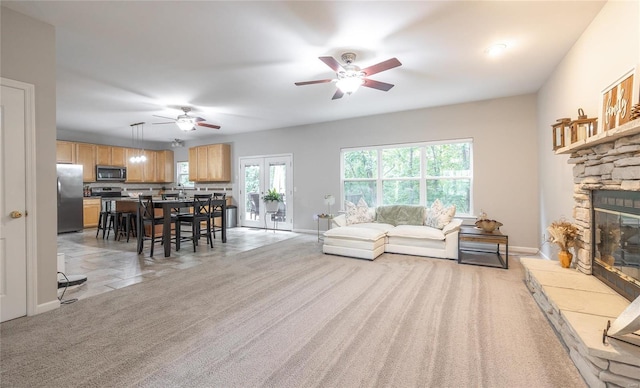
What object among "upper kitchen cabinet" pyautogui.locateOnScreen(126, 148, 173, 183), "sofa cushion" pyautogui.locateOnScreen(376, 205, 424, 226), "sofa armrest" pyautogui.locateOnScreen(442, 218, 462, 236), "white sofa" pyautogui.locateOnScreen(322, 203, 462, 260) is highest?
"upper kitchen cabinet" pyautogui.locateOnScreen(126, 148, 173, 183)

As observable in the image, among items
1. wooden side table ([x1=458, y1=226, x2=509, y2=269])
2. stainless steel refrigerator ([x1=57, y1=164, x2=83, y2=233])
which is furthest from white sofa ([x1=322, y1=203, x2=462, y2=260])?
stainless steel refrigerator ([x1=57, y1=164, x2=83, y2=233])

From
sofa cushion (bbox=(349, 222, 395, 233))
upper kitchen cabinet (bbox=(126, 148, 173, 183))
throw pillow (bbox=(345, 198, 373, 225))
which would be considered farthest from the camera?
upper kitchen cabinet (bbox=(126, 148, 173, 183))

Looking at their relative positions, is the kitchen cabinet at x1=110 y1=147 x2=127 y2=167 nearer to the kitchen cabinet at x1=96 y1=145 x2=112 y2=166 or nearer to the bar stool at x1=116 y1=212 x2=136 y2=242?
the kitchen cabinet at x1=96 y1=145 x2=112 y2=166

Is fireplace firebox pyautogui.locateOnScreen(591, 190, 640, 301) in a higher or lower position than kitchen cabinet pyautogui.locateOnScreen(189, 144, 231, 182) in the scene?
lower

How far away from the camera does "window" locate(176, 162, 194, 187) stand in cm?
903

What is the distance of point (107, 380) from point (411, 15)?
343 centimetres

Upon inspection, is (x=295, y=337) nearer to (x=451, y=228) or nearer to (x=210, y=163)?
(x=451, y=228)

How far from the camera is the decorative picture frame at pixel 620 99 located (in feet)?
6.06

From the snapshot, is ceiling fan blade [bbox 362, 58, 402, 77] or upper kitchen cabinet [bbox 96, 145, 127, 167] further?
upper kitchen cabinet [bbox 96, 145, 127, 167]

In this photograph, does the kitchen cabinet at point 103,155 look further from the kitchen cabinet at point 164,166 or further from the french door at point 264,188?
the french door at point 264,188

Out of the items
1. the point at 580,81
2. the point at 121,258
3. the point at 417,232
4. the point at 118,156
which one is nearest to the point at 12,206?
the point at 121,258

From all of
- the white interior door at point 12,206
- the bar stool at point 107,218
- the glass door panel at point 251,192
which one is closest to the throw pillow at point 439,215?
the glass door panel at point 251,192

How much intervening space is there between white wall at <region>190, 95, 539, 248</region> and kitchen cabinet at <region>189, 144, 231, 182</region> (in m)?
2.93

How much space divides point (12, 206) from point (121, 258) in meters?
2.34
